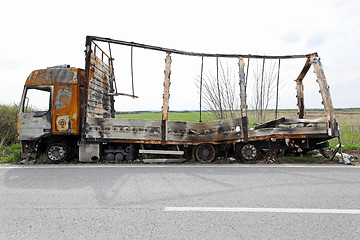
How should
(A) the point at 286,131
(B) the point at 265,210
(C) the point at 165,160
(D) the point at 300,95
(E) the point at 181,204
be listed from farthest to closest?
(D) the point at 300,95 < (C) the point at 165,160 < (A) the point at 286,131 < (E) the point at 181,204 < (B) the point at 265,210

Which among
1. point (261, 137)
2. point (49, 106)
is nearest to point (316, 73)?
point (261, 137)

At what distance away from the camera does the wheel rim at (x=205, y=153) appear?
24.0 ft

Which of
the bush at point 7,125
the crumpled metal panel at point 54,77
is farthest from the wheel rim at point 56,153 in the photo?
the bush at point 7,125

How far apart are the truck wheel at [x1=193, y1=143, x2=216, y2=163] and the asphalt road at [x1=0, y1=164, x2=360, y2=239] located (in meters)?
1.45

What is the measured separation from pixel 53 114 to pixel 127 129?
2.22 meters

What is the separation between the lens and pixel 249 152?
7176mm

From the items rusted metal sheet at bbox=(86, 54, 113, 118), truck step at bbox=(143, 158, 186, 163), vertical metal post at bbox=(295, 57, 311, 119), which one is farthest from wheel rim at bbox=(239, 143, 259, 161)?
rusted metal sheet at bbox=(86, 54, 113, 118)

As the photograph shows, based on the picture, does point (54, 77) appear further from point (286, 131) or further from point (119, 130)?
point (286, 131)

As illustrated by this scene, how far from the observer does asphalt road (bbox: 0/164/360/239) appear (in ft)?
9.46

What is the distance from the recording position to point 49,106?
734 cm

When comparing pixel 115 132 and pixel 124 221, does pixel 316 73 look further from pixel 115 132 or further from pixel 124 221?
pixel 124 221

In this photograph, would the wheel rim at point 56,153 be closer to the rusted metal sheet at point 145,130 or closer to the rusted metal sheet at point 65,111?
the rusted metal sheet at point 65,111

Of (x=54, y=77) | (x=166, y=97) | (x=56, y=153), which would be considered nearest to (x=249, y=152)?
(x=166, y=97)

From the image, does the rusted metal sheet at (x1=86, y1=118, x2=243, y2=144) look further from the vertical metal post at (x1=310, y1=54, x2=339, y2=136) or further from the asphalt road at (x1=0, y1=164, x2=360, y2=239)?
the vertical metal post at (x1=310, y1=54, x2=339, y2=136)
